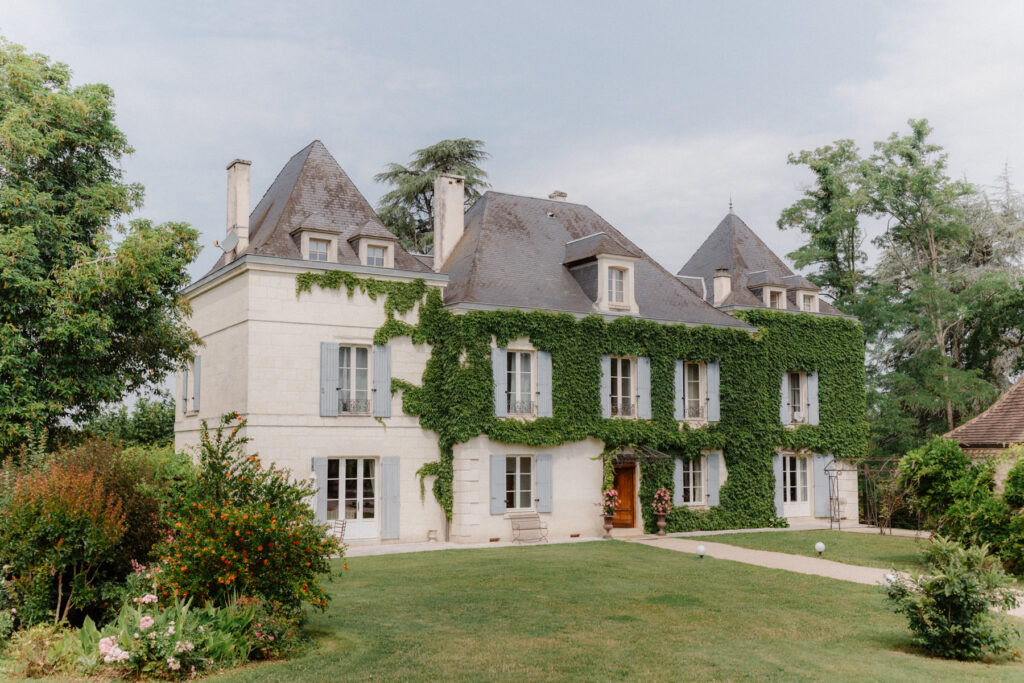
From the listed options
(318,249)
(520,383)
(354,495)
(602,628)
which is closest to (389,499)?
(354,495)

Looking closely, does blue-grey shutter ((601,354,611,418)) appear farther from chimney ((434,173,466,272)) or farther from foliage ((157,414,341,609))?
foliage ((157,414,341,609))

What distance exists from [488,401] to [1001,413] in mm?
10594

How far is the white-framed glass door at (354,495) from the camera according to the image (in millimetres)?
19312

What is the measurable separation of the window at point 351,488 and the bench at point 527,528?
3187mm

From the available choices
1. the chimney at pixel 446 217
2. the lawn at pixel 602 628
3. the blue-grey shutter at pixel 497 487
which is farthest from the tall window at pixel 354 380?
the lawn at pixel 602 628

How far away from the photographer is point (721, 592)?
503 inches

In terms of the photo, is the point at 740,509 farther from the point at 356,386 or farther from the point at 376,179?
the point at 376,179

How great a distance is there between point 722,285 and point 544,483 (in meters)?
8.59

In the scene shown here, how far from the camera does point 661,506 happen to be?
72.5 ft

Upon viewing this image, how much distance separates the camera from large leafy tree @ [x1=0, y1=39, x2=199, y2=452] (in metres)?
→ 15.2

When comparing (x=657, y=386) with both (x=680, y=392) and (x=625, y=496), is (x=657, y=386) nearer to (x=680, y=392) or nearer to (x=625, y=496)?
(x=680, y=392)

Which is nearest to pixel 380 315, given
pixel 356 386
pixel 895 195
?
pixel 356 386

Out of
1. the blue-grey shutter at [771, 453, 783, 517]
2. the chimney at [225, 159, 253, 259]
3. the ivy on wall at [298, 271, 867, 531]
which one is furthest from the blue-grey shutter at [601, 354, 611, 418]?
the chimney at [225, 159, 253, 259]

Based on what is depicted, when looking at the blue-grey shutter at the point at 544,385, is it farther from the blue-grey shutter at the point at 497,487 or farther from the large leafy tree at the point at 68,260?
the large leafy tree at the point at 68,260
